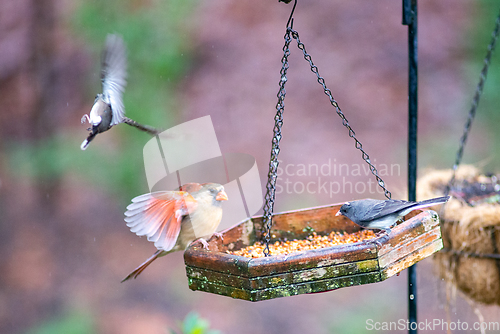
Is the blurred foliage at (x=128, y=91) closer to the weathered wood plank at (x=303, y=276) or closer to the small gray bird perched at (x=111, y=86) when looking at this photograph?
the small gray bird perched at (x=111, y=86)

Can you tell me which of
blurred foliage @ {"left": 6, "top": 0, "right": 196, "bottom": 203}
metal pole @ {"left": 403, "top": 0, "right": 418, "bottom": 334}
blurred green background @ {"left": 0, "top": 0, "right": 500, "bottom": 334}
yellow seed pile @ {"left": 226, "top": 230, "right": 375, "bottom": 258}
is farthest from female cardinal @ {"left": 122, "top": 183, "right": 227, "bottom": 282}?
blurred green background @ {"left": 0, "top": 0, "right": 500, "bottom": 334}

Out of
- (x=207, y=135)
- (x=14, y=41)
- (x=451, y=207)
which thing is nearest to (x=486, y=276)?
(x=451, y=207)

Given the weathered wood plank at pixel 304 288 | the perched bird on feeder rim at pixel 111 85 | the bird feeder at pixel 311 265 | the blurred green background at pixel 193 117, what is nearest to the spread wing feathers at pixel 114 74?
the perched bird on feeder rim at pixel 111 85

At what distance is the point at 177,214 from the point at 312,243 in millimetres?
637

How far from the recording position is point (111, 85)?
2100 millimetres

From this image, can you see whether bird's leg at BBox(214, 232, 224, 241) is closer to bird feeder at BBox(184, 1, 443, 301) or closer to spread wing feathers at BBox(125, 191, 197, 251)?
spread wing feathers at BBox(125, 191, 197, 251)

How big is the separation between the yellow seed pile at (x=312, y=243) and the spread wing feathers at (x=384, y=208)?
24 centimetres

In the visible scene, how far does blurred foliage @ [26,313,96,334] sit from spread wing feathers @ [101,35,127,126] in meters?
4.22

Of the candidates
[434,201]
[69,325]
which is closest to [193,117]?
[69,325]

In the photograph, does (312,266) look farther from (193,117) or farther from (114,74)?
(193,117)

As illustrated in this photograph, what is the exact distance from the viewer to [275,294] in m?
1.63

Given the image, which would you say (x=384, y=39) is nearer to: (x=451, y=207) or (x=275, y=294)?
(x=451, y=207)

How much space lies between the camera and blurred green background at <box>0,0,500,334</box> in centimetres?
538

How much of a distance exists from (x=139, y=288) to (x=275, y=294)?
182 inches
